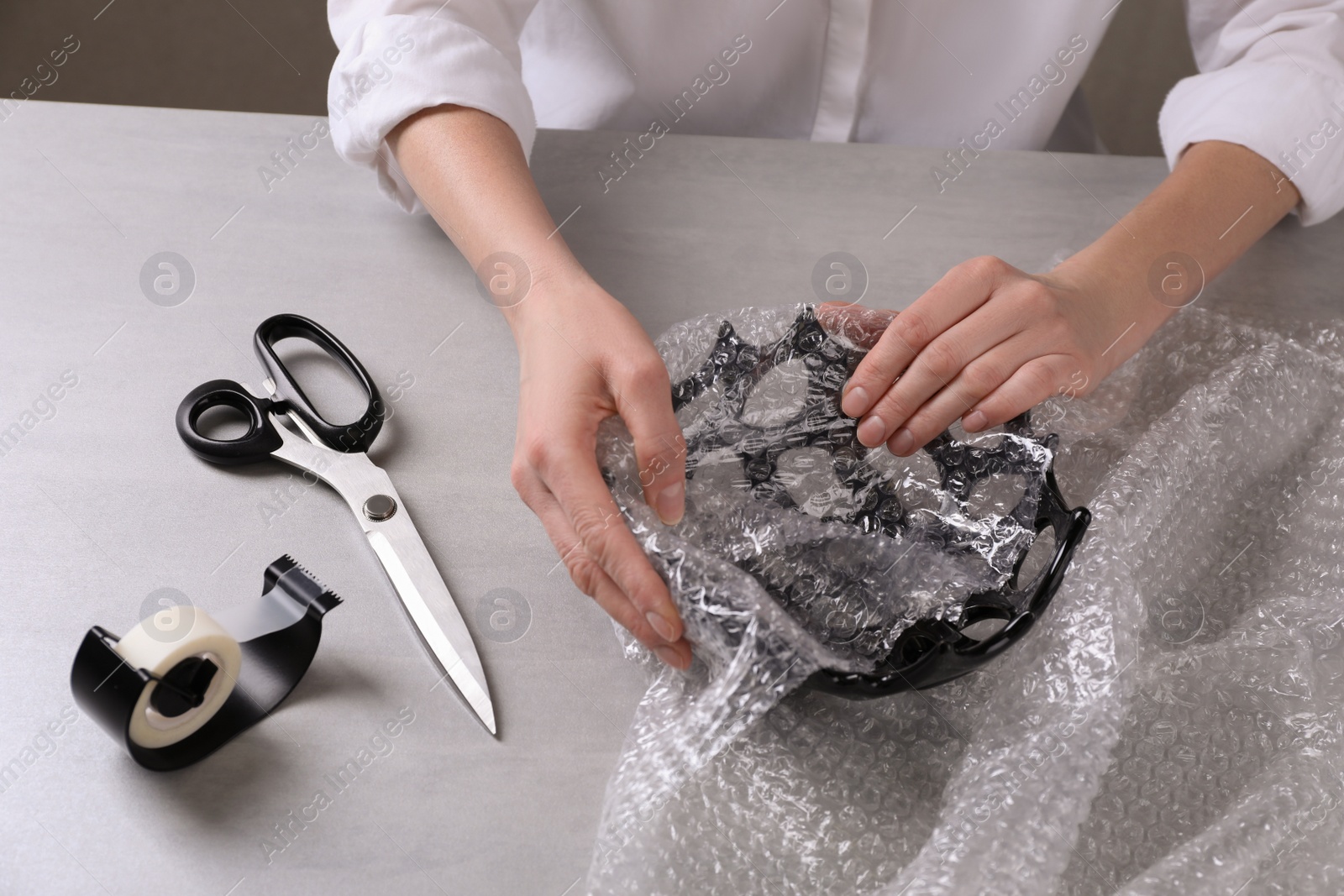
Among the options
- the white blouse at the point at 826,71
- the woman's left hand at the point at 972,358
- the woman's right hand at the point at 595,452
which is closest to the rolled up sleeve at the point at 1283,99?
the white blouse at the point at 826,71

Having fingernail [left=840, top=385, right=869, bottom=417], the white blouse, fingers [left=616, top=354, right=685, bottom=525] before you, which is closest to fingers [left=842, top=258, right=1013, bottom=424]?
fingernail [left=840, top=385, right=869, bottom=417]

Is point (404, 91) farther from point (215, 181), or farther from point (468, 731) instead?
point (468, 731)

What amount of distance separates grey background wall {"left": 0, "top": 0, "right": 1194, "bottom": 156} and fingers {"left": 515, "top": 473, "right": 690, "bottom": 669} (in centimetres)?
163

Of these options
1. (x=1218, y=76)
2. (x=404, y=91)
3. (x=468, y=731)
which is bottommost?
(x=1218, y=76)

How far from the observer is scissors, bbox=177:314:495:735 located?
1.61ft

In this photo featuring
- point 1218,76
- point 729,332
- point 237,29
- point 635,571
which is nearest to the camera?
point 635,571

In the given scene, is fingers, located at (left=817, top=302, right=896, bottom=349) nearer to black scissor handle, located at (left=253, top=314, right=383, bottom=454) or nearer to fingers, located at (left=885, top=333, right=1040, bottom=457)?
fingers, located at (left=885, top=333, right=1040, bottom=457)

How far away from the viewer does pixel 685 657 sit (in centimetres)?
46

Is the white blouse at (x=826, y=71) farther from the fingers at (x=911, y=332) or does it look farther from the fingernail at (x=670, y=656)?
the fingernail at (x=670, y=656)

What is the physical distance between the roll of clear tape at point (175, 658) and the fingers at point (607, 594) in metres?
0.16

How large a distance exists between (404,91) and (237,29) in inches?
58.7

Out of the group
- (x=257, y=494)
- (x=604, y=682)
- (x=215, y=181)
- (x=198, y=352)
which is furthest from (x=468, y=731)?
(x=215, y=181)

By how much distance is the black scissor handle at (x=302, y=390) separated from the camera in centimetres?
57

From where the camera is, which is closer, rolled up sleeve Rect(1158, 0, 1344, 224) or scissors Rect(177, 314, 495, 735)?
scissors Rect(177, 314, 495, 735)
